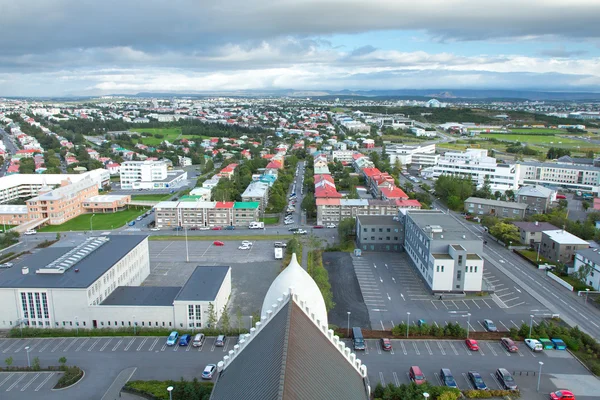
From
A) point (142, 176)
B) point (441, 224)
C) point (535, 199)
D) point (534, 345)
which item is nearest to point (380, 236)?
point (441, 224)

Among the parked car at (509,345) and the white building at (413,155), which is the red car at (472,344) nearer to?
the parked car at (509,345)

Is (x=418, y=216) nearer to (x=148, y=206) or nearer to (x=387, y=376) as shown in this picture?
(x=387, y=376)

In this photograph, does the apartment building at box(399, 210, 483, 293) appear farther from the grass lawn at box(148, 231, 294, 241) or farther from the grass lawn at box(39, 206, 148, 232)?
the grass lawn at box(39, 206, 148, 232)

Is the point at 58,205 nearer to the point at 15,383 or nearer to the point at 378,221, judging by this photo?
the point at 15,383

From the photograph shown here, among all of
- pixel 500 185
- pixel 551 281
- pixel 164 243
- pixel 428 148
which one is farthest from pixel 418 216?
pixel 428 148

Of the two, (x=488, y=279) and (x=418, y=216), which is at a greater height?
(x=418, y=216)

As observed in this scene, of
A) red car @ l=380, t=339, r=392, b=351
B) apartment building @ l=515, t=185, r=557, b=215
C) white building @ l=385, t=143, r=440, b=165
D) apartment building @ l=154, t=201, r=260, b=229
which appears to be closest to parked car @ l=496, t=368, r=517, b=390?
red car @ l=380, t=339, r=392, b=351
